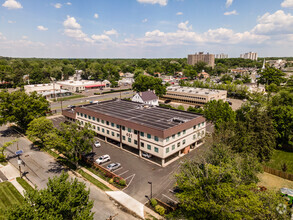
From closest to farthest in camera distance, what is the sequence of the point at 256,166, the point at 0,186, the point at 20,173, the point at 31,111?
the point at 256,166
the point at 0,186
the point at 20,173
the point at 31,111

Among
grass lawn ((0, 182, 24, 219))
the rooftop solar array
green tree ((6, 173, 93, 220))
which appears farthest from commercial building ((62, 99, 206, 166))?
grass lawn ((0, 182, 24, 219))

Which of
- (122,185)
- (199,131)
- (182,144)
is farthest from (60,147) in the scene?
(199,131)

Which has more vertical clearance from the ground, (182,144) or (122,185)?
(182,144)

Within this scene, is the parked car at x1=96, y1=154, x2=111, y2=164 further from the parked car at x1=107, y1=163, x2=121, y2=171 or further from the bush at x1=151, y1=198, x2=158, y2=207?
the bush at x1=151, y1=198, x2=158, y2=207

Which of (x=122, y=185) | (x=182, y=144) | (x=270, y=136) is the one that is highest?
(x=270, y=136)

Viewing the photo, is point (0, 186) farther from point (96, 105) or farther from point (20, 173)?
point (96, 105)

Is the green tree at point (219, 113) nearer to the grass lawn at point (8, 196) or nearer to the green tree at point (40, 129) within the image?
the green tree at point (40, 129)
